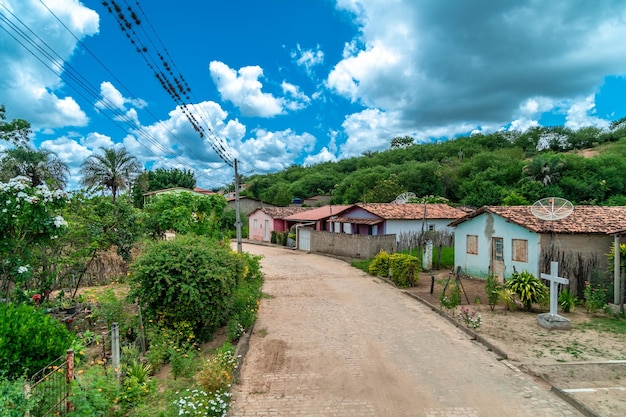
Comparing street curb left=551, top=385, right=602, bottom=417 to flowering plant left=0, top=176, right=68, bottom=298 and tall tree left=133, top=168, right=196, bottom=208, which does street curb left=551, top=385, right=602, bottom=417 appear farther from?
tall tree left=133, top=168, right=196, bottom=208

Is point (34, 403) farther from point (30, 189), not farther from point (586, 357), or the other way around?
point (586, 357)

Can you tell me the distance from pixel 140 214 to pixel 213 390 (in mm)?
8749

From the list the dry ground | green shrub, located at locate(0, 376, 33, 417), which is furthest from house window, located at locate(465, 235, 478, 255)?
green shrub, located at locate(0, 376, 33, 417)

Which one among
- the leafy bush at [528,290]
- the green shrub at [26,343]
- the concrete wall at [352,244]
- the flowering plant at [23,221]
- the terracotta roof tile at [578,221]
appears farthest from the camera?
the concrete wall at [352,244]

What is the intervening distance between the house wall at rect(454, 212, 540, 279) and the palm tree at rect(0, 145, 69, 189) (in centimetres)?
2690

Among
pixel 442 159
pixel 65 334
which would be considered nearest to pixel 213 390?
pixel 65 334

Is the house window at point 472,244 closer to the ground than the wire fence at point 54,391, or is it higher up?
higher up

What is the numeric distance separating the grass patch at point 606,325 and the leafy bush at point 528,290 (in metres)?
1.39

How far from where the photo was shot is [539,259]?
13.7 m

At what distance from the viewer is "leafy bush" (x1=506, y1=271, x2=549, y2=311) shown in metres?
11.5

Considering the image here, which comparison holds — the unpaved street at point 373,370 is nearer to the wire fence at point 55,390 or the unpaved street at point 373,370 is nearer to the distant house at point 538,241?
the wire fence at point 55,390

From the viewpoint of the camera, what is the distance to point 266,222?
40000mm

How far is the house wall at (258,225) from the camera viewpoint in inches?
1559

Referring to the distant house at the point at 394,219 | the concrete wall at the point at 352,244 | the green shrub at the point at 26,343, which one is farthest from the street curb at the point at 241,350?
the distant house at the point at 394,219
